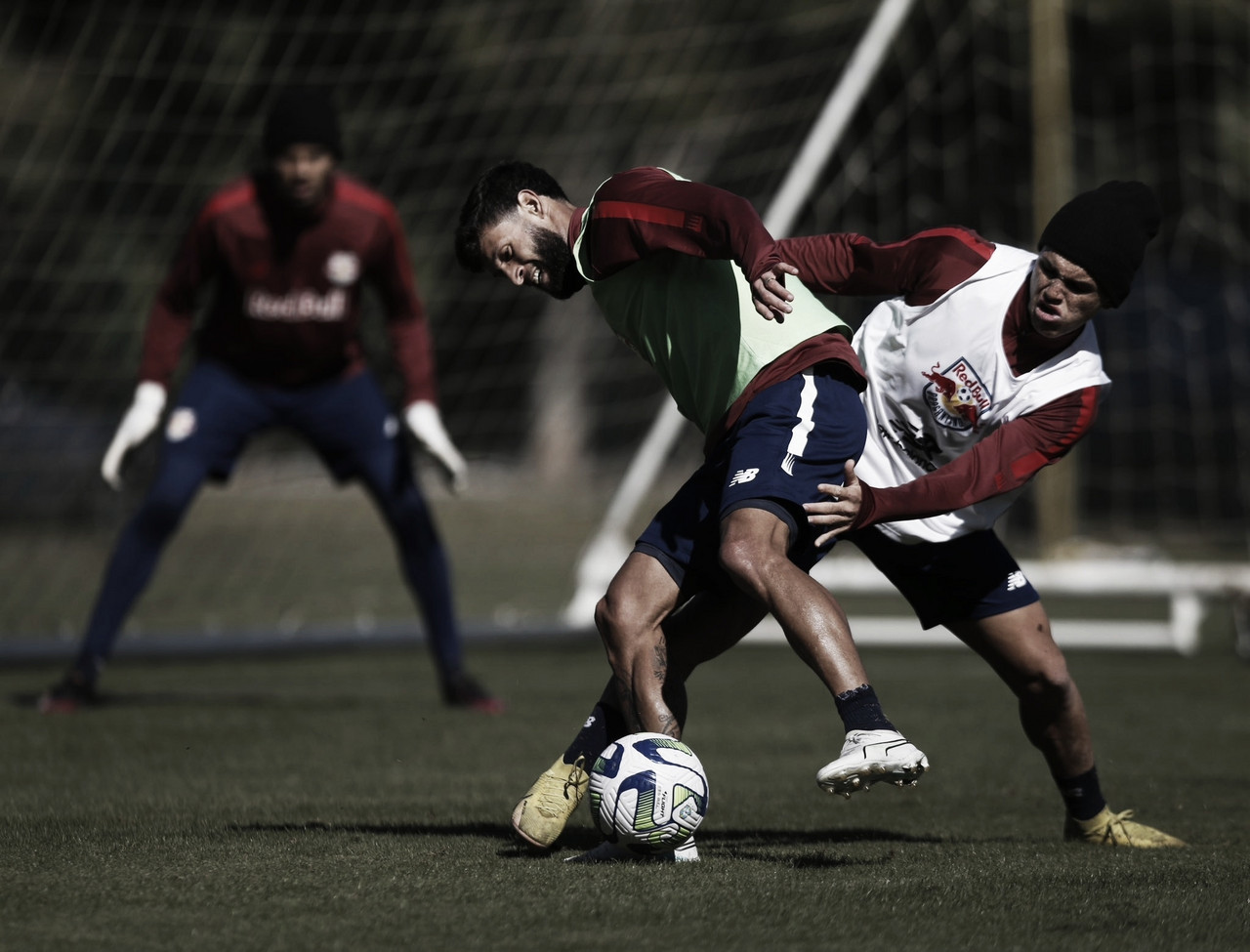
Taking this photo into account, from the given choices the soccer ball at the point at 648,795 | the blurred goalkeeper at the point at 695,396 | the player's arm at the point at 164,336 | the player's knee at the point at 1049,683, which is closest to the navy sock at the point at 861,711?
the blurred goalkeeper at the point at 695,396

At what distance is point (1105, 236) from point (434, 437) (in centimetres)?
392

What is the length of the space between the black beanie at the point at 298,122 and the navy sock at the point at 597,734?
11.0 ft

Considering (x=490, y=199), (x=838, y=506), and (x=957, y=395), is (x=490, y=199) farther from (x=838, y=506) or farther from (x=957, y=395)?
(x=957, y=395)

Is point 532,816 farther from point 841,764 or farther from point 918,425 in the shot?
point 918,425

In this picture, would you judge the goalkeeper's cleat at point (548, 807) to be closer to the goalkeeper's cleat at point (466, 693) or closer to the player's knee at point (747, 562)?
the player's knee at point (747, 562)

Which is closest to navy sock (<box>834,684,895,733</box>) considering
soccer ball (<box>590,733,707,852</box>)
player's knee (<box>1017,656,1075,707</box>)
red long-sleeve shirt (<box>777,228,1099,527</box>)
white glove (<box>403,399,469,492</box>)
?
soccer ball (<box>590,733,707,852</box>)

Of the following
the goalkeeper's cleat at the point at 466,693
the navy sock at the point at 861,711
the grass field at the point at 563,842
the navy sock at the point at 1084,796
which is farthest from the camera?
the goalkeeper's cleat at the point at 466,693

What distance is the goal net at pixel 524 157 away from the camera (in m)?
11.1

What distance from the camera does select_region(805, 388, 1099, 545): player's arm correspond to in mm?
3969

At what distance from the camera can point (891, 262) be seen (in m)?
4.30

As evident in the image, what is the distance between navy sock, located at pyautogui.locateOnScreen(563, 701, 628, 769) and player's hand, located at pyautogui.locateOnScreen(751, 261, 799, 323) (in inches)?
44.5

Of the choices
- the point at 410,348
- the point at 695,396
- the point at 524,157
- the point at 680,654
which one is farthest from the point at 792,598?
the point at 524,157

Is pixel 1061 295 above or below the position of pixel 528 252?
above

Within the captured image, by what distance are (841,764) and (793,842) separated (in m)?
0.98
